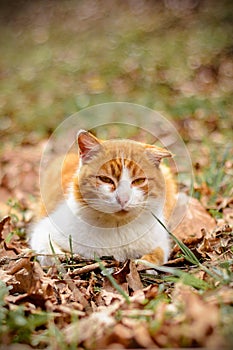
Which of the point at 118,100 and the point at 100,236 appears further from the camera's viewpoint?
the point at 118,100

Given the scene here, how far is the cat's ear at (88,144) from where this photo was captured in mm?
2770

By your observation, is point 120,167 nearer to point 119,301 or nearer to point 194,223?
point 119,301

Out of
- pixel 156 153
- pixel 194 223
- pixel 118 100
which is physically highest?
pixel 118 100

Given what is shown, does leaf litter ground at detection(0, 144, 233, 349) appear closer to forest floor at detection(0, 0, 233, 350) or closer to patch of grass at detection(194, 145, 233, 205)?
forest floor at detection(0, 0, 233, 350)

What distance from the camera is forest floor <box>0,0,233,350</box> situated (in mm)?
1953

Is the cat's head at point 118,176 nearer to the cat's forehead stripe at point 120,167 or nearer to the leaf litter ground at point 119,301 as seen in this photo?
the cat's forehead stripe at point 120,167

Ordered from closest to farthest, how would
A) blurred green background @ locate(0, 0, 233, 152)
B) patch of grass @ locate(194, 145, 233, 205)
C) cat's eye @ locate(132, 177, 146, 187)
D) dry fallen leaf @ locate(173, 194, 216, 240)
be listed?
cat's eye @ locate(132, 177, 146, 187), dry fallen leaf @ locate(173, 194, 216, 240), patch of grass @ locate(194, 145, 233, 205), blurred green background @ locate(0, 0, 233, 152)

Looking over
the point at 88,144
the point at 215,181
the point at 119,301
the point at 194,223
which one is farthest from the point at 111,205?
the point at 215,181

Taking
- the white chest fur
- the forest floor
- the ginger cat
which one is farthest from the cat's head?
the forest floor

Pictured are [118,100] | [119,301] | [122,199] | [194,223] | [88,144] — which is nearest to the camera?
[119,301]

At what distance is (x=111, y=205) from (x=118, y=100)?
12.2ft

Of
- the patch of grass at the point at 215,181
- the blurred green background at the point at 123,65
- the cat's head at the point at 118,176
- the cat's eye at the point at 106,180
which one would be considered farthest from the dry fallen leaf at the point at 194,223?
the blurred green background at the point at 123,65

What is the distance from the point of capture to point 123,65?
7.24m

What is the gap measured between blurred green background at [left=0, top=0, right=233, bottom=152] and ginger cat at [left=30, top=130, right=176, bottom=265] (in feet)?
7.37
